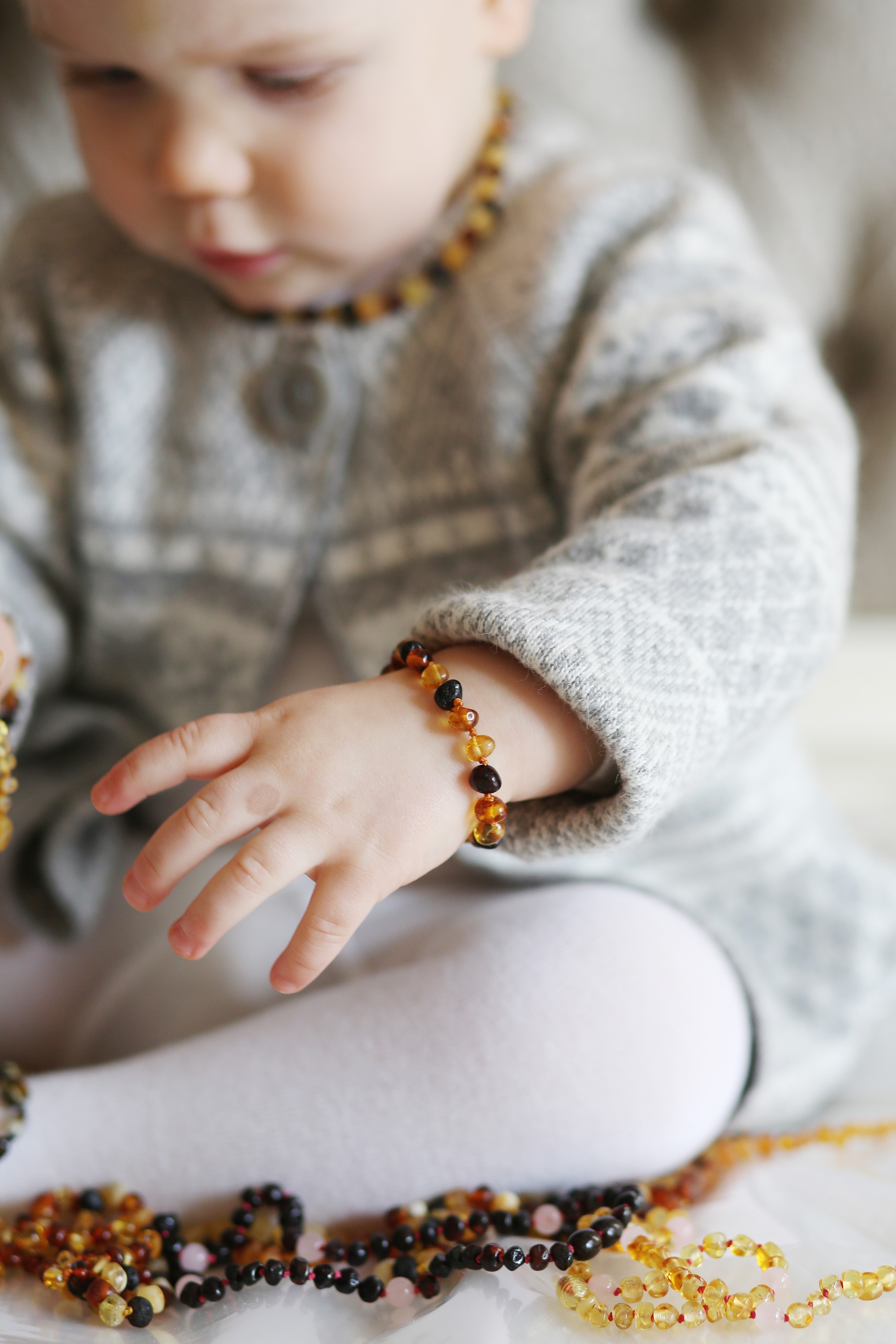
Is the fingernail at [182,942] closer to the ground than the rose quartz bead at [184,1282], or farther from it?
farther from it

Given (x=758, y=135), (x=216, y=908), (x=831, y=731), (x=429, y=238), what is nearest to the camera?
(x=216, y=908)

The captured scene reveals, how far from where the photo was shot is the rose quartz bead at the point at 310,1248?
40 cm

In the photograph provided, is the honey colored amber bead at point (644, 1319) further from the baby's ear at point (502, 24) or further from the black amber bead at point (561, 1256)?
the baby's ear at point (502, 24)

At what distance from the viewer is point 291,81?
0.44m

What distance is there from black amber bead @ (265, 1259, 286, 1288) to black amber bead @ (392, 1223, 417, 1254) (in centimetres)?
5

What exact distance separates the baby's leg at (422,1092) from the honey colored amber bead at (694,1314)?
80 millimetres

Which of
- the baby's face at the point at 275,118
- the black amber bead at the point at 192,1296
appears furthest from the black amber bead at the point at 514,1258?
the baby's face at the point at 275,118


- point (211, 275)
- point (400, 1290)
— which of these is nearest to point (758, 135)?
point (211, 275)

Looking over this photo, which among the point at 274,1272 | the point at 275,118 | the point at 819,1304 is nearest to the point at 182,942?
the point at 274,1272

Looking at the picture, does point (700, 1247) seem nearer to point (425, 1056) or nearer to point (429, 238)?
point (425, 1056)

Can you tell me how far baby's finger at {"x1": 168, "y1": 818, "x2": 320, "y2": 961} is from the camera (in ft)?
1.05

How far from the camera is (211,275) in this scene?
0.52m

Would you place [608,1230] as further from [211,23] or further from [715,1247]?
[211,23]

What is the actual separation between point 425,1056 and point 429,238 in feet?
1.24
